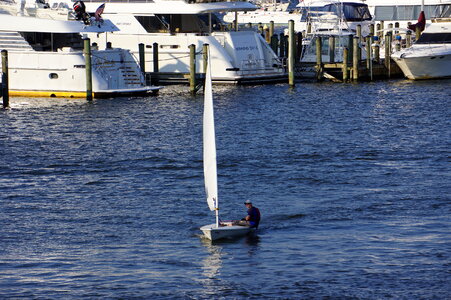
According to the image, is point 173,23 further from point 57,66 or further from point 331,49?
point 57,66

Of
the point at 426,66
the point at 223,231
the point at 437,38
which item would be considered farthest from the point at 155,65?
the point at 223,231

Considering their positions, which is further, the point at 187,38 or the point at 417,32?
the point at 417,32

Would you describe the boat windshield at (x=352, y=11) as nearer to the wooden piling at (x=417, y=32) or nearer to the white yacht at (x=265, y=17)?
the wooden piling at (x=417, y=32)

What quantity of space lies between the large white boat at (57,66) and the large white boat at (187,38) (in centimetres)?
489

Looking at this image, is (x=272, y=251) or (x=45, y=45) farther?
(x=45, y=45)

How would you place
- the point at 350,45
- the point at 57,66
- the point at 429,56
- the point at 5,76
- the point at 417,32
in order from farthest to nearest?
the point at 417,32, the point at 350,45, the point at 429,56, the point at 57,66, the point at 5,76

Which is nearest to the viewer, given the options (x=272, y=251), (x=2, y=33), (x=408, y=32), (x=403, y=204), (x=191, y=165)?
(x=272, y=251)

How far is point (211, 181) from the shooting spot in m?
24.8

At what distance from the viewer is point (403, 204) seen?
2766 cm

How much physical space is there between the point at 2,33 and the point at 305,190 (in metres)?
24.0

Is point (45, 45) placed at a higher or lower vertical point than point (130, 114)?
higher

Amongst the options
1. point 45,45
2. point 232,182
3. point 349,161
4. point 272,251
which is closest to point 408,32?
point 45,45

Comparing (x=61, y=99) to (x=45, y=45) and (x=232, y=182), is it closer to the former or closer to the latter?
(x=45, y=45)

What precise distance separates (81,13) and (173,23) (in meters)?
7.64
